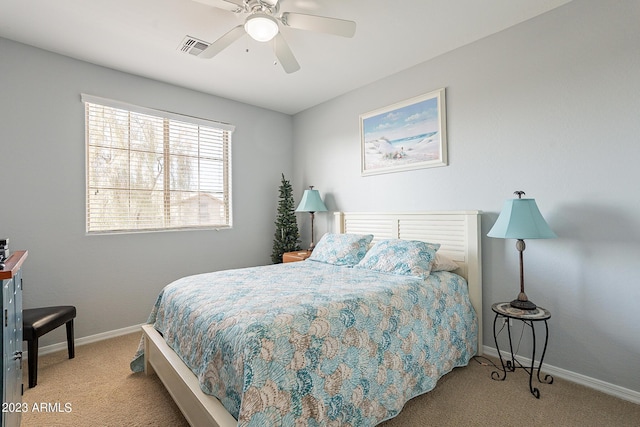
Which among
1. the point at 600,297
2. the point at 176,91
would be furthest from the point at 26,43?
the point at 600,297

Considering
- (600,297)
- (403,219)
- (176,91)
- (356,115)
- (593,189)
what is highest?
(176,91)

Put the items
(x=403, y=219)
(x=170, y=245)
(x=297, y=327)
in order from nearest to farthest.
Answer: (x=297, y=327) → (x=403, y=219) → (x=170, y=245)

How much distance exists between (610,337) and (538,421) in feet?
2.78

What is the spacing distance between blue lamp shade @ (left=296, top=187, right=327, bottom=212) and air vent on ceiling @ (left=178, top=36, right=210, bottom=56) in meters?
2.01

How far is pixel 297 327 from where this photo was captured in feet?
5.12

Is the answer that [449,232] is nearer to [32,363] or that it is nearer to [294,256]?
[294,256]

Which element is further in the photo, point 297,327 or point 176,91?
point 176,91

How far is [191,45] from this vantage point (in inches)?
108

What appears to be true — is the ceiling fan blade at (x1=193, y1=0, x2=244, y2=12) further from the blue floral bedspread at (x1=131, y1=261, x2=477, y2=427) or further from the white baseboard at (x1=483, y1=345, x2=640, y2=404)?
the white baseboard at (x1=483, y1=345, x2=640, y2=404)

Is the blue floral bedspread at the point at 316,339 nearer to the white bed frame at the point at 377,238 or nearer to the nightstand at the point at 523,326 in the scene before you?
the white bed frame at the point at 377,238

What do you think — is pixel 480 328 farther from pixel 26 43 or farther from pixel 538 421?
pixel 26 43

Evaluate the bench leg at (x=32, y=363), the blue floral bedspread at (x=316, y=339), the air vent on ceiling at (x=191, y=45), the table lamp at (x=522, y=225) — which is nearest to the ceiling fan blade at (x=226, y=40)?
the air vent on ceiling at (x=191, y=45)

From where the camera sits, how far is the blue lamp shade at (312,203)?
403cm

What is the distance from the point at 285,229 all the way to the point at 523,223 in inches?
114
